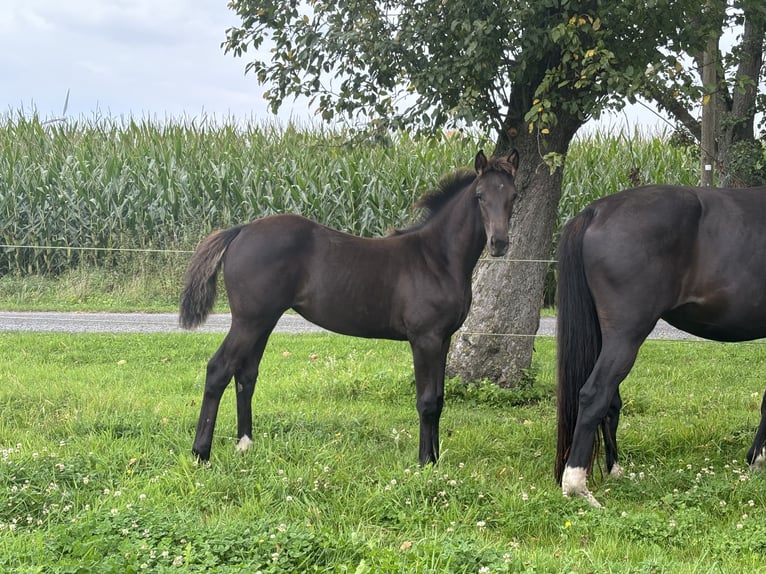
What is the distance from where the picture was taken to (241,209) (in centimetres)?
1514

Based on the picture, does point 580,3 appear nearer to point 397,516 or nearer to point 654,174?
point 397,516

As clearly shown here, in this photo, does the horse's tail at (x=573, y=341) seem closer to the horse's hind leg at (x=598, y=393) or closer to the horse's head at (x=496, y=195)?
the horse's hind leg at (x=598, y=393)

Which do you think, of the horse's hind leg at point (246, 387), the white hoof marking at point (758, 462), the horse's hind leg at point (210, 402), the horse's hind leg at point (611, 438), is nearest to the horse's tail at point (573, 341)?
the horse's hind leg at point (611, 438)

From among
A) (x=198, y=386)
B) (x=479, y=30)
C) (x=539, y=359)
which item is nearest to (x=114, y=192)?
(x=198, y=386)

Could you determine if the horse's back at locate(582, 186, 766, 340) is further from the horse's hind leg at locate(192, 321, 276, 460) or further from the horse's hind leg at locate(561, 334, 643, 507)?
the horse's hind leg at locate(192, 321, 276, 460)

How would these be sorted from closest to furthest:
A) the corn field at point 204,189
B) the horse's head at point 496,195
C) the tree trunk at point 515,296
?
the horse's head at point 496,195 → the tree trunk at point 515,296 → the corn field at point 204,189

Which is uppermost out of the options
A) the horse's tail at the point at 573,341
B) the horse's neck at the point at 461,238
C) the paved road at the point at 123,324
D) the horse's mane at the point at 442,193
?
the horse's mane at the point at 442,193

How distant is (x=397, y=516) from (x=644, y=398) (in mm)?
4110

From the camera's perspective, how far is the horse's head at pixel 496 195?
4914mm

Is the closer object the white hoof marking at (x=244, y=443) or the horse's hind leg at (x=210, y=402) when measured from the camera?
the horse's hind leg at (x=210, y=402)

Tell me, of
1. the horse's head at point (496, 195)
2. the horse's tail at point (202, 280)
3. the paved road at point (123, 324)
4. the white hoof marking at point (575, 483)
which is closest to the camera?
the white hoof marking at point (575, 483)

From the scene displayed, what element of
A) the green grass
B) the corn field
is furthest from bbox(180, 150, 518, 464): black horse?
the corn field

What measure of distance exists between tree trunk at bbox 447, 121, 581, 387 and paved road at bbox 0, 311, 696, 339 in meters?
3.50

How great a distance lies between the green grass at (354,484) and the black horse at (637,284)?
0.62 m
